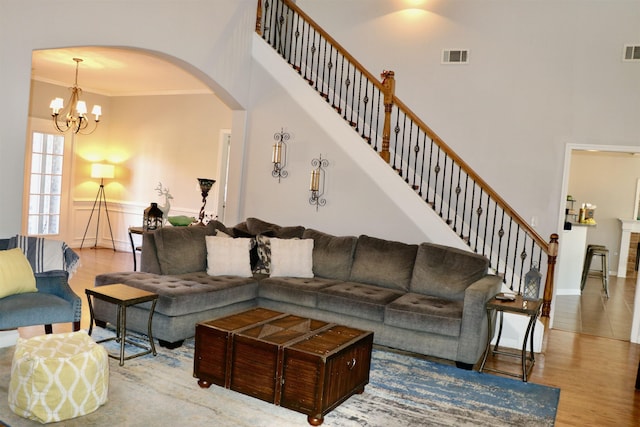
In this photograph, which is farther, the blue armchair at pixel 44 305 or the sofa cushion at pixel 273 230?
the sofa cushion at pixel 273 230

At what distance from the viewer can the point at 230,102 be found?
6.88 meters

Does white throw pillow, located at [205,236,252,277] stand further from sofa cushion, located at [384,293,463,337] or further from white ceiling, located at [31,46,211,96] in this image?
white ceiling, located at [31,46,211,96]

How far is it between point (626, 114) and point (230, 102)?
4621 millimetres

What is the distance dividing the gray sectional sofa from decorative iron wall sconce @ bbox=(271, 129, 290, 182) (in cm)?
105

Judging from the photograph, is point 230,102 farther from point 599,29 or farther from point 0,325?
point 599,29

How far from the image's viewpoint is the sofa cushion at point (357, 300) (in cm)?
474

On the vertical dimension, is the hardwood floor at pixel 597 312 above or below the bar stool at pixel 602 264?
below

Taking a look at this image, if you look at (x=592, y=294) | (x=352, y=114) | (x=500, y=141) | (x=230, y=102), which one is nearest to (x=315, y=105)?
(x=352, y=114)

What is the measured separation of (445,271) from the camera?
5082mm

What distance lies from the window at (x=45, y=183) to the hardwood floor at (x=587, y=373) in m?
2.92

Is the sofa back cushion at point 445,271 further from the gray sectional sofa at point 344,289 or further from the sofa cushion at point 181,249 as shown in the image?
the sofa cushion at point 181,249

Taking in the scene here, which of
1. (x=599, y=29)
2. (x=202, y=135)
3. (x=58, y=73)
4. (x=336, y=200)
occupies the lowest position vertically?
(x=336, y=200)

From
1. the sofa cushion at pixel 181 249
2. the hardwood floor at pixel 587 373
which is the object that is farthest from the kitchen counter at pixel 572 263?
the sofa cushion at pixel 181 249

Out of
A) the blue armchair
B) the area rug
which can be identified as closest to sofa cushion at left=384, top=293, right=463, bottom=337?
the area rug
